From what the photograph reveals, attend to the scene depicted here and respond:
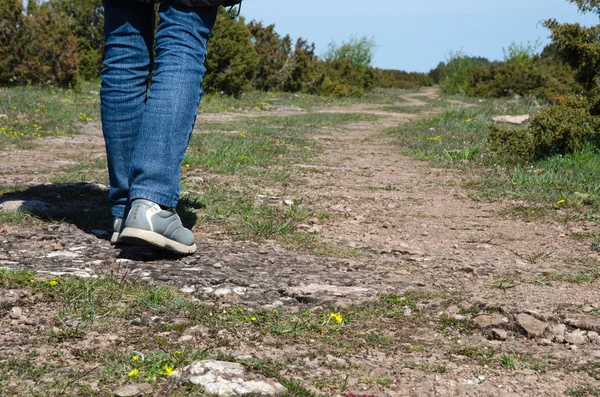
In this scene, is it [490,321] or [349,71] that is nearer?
[490,321]

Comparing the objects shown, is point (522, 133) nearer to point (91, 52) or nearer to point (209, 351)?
point (209, 351)

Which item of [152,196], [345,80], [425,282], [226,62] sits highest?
[226,62]

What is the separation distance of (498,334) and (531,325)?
0.12 m

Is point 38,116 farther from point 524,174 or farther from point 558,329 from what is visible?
point 558,329

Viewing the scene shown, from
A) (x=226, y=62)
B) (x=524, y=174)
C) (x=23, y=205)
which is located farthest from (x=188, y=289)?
(x=226, y=62)

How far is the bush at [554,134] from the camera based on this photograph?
576cm

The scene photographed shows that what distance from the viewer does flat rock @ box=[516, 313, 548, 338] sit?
1909 millimetres

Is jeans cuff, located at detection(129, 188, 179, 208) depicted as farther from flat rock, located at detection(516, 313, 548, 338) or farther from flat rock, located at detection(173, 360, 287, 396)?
flat rock, located at detection(516, 313, 548, 338)

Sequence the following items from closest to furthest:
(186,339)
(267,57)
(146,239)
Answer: (186,339) → (146,239) → (267,57)

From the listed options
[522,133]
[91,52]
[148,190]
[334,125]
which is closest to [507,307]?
[148,190]

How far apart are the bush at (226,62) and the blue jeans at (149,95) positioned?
634 inches

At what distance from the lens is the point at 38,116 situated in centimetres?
940

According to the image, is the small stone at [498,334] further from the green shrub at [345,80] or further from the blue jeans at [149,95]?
the green shrub at [345,80]

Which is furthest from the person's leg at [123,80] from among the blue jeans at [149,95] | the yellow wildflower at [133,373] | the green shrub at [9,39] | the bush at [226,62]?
the bush at [226,62]
